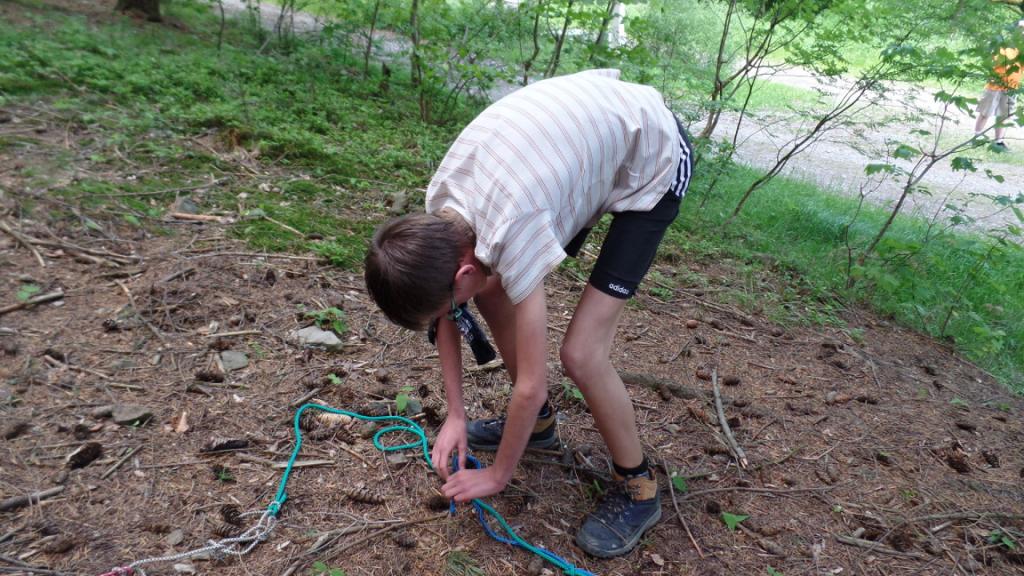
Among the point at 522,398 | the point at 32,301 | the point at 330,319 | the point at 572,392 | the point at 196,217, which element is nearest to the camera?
the point at 522,398

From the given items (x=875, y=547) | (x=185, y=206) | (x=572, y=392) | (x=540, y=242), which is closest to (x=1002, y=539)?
(x=875, y=547)

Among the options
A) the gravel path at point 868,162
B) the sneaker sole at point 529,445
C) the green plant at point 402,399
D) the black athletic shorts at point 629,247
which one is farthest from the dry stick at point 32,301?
the gravel path at point 868,162

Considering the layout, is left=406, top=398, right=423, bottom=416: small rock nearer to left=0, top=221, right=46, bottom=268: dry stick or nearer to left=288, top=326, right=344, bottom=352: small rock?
left=288, top=326, right=344, bottom=352: small rock

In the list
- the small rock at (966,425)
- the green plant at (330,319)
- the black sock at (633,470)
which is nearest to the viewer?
the black sock at (633,470)

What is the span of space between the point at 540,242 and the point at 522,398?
395mm

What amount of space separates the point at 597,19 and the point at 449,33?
4.66 feet

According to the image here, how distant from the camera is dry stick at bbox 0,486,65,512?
1.67m

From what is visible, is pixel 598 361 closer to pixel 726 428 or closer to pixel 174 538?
pixel 726 428

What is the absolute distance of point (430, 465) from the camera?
83.2 inches

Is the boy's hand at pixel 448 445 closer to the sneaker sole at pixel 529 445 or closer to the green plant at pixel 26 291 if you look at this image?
the sneaker sole at pixel 529 445

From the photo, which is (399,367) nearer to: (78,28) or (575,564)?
(575,564)

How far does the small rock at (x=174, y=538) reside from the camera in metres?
1.69

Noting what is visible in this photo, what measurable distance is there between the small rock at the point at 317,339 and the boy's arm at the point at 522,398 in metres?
1.02

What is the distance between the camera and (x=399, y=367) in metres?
2.58
